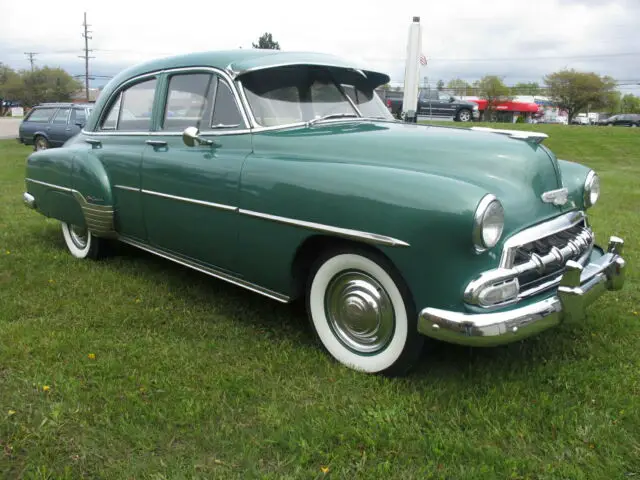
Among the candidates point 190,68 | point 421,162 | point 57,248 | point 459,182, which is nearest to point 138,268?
point 57,248

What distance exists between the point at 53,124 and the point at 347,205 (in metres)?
14.9

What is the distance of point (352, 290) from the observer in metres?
2.91

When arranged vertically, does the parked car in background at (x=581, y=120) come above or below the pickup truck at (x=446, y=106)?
above

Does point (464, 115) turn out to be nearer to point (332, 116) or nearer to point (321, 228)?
point (332, 116)

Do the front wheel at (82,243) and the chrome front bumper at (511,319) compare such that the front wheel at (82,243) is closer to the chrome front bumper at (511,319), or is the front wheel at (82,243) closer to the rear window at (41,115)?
the chrome front bumper at (511,319)

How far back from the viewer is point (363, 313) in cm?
287

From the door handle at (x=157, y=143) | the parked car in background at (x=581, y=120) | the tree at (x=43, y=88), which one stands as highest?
the tree at (x=43, y=88)

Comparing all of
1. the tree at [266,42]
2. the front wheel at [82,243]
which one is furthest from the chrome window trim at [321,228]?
the tree at [266,42]

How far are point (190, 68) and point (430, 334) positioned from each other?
251 centimetres

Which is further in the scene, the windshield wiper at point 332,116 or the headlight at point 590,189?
the windshield wiper at point 332,116

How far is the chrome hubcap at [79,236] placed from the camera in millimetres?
5012

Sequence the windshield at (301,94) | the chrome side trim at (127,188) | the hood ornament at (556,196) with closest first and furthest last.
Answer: the hood ornament at (556,196) → the windshield at (301,94) → the chrome side trim at (127,188)

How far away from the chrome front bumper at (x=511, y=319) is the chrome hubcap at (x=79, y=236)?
11.7ft

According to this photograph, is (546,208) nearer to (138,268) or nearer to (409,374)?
(409,374)
